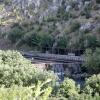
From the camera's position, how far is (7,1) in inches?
5728

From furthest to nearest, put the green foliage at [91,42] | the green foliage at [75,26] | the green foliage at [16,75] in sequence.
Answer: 1. the green foliage at [75,26]
2. the green foliage at [91,42]
3. the green foliage at [16,75]

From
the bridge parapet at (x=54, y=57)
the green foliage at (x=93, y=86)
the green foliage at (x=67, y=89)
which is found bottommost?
the bridge parapet at (x=54, y=57)

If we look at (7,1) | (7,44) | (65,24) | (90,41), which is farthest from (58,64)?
(7,1)

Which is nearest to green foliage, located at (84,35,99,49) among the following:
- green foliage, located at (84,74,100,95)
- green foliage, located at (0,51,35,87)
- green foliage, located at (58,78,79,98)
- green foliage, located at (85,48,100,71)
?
green foliage, located at (85,48,100,71)

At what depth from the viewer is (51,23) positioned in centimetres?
11906

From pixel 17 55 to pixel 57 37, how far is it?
46376 mm

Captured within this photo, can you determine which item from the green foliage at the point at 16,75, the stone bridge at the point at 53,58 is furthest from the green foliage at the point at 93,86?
the stone bridge at the point at 53,58

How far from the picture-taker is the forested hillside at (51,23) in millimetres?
104688

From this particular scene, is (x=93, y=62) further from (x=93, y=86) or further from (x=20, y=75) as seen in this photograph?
(x=20, y=75)

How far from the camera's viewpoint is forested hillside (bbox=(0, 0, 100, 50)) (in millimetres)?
104688

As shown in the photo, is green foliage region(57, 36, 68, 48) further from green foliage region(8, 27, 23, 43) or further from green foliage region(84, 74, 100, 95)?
green foliage region(84, 74, 100, 95)

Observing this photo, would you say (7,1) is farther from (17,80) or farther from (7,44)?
(17,80)

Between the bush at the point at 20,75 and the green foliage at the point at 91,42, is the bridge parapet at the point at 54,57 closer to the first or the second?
the green foliage at the point at 91,42

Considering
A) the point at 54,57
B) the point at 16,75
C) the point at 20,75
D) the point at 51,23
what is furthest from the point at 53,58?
the point at 16,75
